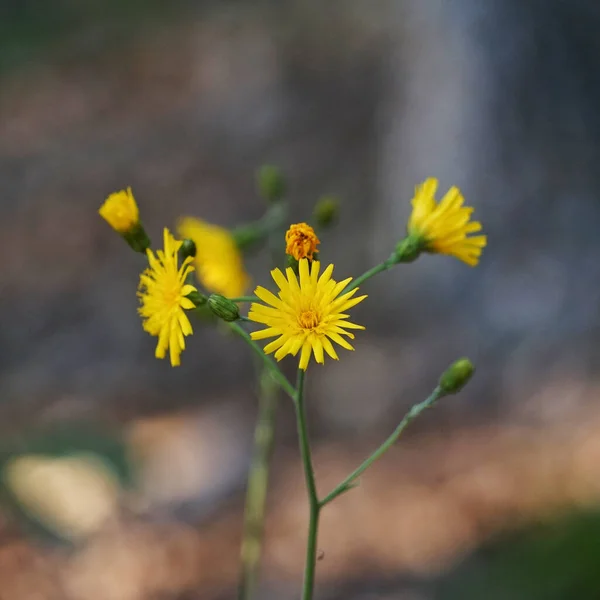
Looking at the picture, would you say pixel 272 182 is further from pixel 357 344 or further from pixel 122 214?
pixel 357 344

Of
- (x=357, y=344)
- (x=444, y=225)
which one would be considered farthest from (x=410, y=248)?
(x=357, y=344)

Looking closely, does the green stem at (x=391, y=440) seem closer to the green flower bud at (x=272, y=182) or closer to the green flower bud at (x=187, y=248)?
the green flower bud at (x=187, y=248)

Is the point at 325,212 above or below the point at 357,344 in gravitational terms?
below

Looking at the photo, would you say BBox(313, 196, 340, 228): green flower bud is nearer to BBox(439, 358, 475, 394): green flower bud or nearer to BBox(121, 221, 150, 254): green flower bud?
BBox(121, 221, 150, 254): green flower bud

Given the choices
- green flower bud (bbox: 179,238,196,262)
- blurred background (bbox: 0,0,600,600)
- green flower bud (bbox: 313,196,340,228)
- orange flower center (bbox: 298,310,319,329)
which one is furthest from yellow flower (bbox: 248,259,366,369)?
blurred background (bbox: 0,0,600,600)

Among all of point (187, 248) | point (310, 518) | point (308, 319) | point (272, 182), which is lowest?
point (310, 518)

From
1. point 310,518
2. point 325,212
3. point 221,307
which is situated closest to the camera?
point 310,518

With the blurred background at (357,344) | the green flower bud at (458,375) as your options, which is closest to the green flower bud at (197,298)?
the green flower bud at (458,375)

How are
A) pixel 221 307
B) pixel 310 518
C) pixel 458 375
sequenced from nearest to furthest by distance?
pixel 310 518 → pixel 221 307 → pixel 458 375
